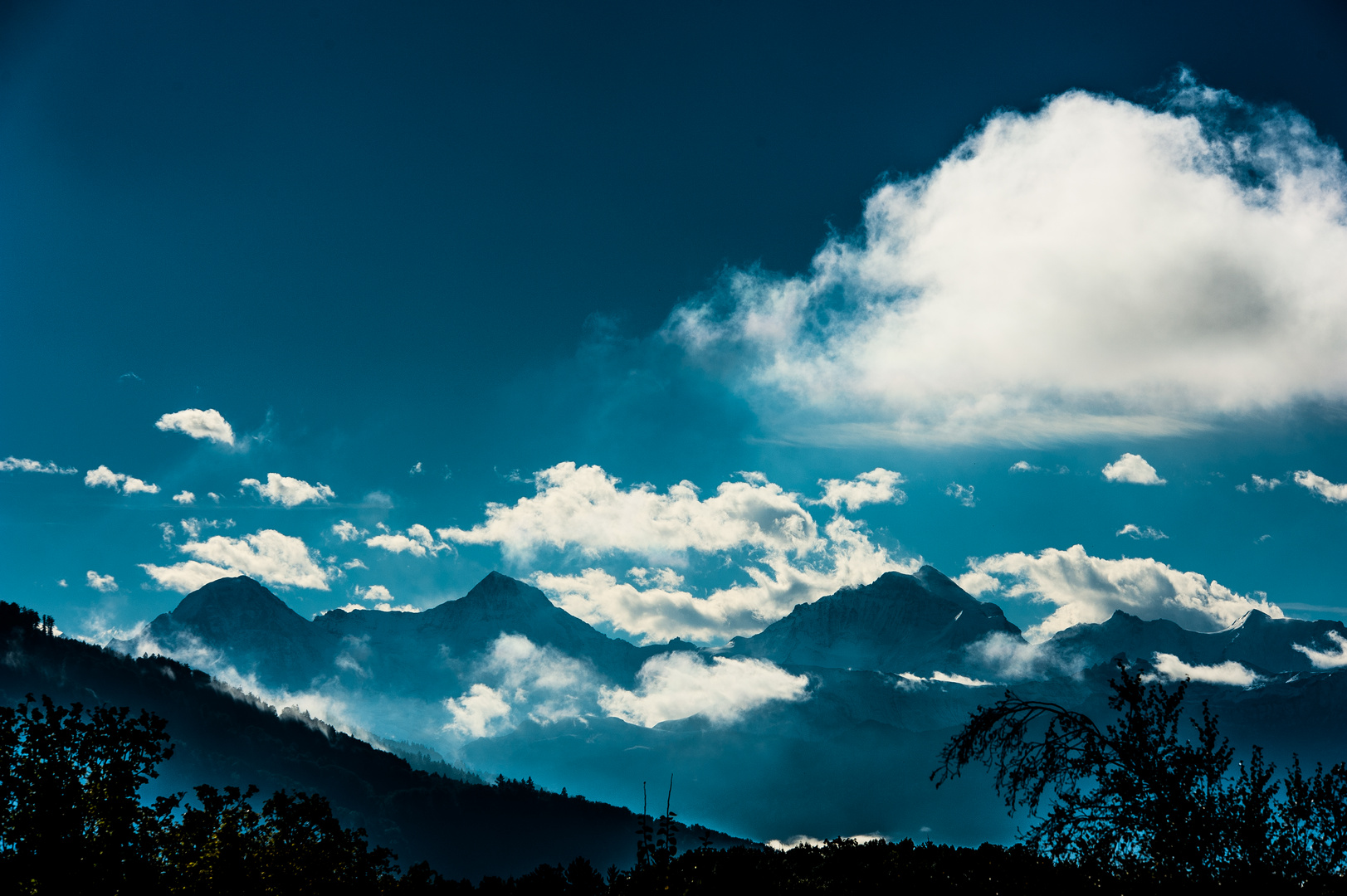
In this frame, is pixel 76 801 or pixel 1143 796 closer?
pixel 1143 796

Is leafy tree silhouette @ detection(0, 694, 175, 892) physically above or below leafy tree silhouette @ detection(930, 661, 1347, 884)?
below

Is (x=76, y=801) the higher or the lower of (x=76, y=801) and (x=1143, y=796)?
the lower

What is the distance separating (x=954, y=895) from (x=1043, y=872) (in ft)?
26.7

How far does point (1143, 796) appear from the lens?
14234 mm

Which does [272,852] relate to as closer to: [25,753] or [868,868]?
[25,753]

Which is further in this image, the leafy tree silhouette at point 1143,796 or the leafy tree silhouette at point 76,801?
the leafy tree silhouette at point 76,801

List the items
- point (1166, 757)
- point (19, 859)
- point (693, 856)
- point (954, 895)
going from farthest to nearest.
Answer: point (693, 856), point (19, 859), point (954, 895), point (1166, 757)

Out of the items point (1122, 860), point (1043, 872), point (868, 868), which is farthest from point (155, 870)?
point (1122, 860)

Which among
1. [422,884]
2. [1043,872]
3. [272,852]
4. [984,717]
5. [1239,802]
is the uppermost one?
[984,717]

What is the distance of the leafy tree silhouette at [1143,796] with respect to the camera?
13359 mm

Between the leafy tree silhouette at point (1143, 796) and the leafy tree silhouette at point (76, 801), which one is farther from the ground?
the leafy tree silhouette at point (1143, 796)

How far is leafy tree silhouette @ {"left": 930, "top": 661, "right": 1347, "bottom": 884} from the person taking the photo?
13359 mm

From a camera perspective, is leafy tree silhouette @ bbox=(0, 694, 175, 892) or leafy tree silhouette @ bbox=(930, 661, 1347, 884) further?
leafy tree silhouette @ bbox=(0, 694, 175, 892)

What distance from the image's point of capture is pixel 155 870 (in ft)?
102
